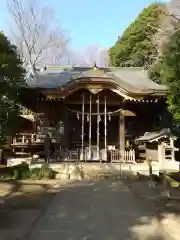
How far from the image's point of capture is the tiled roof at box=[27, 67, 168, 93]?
1747cm

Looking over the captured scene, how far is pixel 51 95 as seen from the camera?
56.3ft

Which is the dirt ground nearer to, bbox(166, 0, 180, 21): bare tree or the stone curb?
the stone curb

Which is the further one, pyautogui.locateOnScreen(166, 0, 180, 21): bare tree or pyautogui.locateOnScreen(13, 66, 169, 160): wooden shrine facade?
pyautogui.locateOnScreen(166, 0, 180, 21): bare tree

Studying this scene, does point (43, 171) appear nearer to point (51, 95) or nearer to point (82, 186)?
point (82, 186)

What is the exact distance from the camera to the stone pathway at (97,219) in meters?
5.96

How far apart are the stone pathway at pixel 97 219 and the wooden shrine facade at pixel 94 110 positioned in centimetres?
751

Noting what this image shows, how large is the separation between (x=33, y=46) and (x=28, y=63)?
6.99 ft

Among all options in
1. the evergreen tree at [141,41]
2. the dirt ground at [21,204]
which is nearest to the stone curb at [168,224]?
the dirt ground at [21,204]

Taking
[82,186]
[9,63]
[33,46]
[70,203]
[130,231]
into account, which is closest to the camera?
[130,231]

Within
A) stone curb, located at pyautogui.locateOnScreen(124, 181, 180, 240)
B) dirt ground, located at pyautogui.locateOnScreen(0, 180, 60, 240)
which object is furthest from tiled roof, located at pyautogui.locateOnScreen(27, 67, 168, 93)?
stone curb, located at pyautogui.locateOnScreen(124, 181, 180, 240)

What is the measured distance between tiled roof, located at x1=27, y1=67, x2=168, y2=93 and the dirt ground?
7.19 m

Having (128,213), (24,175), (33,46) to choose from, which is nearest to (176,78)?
(128,213)

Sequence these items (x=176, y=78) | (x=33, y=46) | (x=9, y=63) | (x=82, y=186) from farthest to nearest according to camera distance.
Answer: (x=33, y=46) → (x=9, y=63) → (x=82, y=186) → (x=176, y=78)

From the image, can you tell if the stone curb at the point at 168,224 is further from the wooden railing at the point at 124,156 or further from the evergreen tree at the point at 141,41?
the evergreen tree at the point at 141,41
